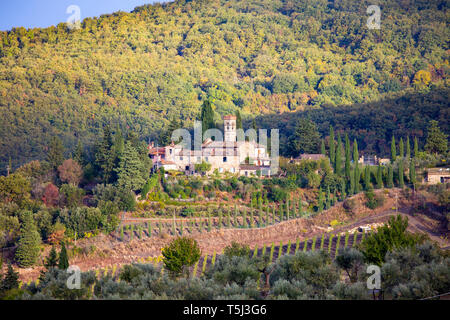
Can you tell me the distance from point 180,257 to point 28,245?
37.5 feet

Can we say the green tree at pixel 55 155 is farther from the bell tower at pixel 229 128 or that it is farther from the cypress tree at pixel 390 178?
the cypress tree at pixel 390 178

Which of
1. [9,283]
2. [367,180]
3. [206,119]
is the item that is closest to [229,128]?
[206,119]

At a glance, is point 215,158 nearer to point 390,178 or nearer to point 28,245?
point 390,178

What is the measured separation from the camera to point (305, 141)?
58.9 meters

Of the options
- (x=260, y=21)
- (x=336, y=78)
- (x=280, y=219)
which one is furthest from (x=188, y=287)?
(x=260, y=21)

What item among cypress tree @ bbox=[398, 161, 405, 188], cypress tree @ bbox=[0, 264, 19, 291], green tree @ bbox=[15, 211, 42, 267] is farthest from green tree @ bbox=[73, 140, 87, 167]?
cypress tree @ bbox=[398, 161, 405, 188]

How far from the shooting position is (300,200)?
51531 mm

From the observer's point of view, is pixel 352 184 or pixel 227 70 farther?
pixel 227 70

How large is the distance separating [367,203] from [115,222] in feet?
67.9

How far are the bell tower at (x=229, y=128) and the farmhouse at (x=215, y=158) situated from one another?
3.43 feet

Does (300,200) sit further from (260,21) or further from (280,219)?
(260,21)

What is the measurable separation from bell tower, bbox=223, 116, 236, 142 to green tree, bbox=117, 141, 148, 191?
9.58 metres

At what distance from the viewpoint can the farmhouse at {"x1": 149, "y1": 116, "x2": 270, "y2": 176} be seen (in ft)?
180

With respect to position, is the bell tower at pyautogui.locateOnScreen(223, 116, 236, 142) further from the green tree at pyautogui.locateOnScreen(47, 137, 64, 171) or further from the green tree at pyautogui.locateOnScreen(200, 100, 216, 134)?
the green tree at pyautogui.locateOnScreen(47, 137, 64, 171)
